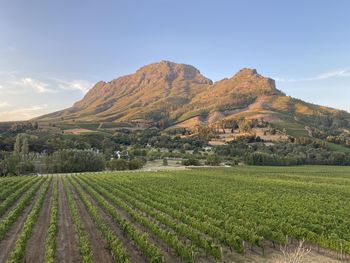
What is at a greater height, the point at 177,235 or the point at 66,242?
the point at 66,242

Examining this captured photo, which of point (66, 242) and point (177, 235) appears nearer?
point (66, 242)

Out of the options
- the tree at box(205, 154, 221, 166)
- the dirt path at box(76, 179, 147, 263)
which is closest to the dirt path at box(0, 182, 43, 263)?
the dirt path at box(76, 179, 147, 263)

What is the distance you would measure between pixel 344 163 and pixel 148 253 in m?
156

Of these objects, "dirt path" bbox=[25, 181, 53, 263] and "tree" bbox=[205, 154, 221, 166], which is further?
"tree" bbox=[205, 154, 221, 166]

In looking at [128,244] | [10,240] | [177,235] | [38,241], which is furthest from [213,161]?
[38,241]

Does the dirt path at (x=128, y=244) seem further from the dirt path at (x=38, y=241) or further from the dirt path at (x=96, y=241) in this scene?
the dirt path at (x=38, y=241)

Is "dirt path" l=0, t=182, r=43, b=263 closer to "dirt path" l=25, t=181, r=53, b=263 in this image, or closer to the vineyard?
the vineyard

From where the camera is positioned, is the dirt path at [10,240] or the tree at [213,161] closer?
the dirt path at [10,240]

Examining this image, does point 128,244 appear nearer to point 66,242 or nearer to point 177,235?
point 177,235

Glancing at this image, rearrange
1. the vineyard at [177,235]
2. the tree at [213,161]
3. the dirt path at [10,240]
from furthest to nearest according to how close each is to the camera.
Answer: the tree at [213,161] → the dirt path at [10,240] → the vineyard at [177,235]

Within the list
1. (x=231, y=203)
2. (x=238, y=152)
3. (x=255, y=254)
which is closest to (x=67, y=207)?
(x=231, y=203)

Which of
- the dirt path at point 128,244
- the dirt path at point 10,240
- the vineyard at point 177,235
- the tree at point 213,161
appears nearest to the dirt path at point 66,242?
the vineyard at point 177,235

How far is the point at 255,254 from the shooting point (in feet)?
76.1

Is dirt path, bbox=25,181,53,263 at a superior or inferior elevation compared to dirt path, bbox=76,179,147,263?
superior
